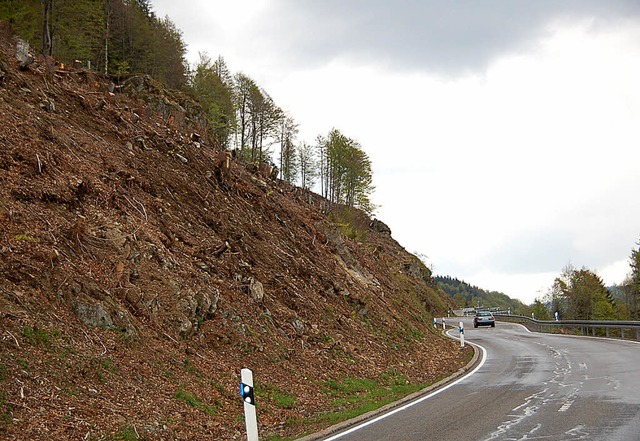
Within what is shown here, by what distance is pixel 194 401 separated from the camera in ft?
31.3

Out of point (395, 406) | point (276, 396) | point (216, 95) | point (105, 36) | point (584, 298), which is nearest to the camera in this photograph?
point (276, 396)

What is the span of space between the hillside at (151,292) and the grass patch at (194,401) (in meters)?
0.05

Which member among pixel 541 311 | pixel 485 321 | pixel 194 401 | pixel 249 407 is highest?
pixel 249 407

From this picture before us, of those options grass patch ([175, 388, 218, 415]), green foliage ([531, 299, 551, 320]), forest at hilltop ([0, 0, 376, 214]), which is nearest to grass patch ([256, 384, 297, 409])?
grass patch ([175, 388, 218, 415])

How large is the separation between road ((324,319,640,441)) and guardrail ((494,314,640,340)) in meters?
10.2

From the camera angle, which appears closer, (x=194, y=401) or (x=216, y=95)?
(x=194, y=401)

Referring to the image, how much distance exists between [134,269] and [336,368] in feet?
19.9

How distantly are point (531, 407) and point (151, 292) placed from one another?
831cm

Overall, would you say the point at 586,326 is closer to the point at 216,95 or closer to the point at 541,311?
the point at 216,95

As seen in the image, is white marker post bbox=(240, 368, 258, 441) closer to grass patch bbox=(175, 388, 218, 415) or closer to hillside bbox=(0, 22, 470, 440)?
hillside bbox=(0, 22, 470, 440)

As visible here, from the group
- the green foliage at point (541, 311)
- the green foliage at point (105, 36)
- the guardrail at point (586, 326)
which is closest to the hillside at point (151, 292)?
the green foliage at point (105, 36)

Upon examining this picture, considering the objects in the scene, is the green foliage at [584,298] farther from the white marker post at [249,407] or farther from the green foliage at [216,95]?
the white marker post at [249,407]

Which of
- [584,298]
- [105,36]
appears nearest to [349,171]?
[105,36]

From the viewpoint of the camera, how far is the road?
8.17 metres
